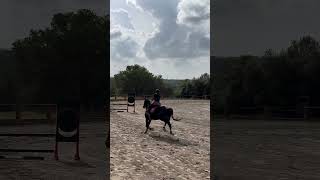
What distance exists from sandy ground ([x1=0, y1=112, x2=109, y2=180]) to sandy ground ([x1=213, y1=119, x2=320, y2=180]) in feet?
5.55

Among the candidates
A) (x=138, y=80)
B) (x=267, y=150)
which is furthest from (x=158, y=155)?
(x=138, y=80)

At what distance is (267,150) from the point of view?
7547 mm

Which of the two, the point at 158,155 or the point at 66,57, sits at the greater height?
the point at 66,57

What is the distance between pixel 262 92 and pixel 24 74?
13.5ft

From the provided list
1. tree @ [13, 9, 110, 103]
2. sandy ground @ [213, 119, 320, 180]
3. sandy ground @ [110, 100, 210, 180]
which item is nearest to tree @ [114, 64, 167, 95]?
sandy ground @ [110, 100, 210, 180]

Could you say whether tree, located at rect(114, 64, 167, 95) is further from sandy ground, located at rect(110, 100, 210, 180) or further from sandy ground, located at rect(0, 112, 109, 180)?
sandy ground, located at rect(0, 112, 109, 180)

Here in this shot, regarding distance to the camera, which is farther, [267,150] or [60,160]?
[267,150]

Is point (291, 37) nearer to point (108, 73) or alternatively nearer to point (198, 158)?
point (198, 158)

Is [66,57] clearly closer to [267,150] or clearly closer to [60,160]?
[60,160]

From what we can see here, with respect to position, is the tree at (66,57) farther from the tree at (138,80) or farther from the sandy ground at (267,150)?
the tree at (138,80)

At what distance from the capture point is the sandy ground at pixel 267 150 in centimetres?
577

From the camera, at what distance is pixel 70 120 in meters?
5.75

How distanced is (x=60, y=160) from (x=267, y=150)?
132 inches


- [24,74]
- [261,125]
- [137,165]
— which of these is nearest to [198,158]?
[137,165]
